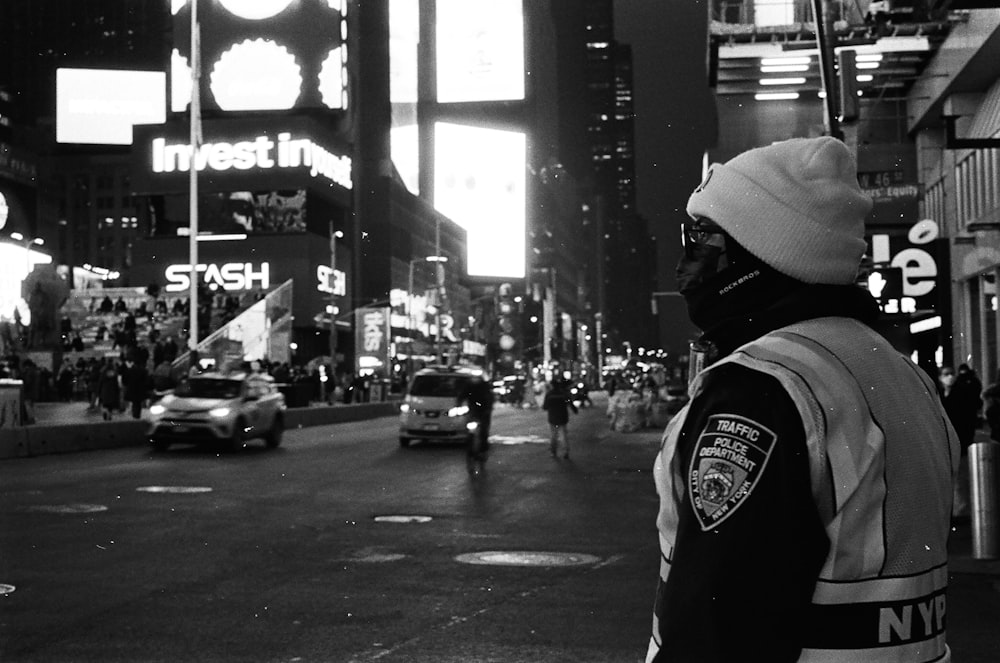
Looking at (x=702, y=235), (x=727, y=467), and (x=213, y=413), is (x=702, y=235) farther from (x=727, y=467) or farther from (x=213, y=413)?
(x=213, y=413)

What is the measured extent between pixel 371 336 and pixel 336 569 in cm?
6621

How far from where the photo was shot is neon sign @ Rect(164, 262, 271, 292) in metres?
Result: 79.3

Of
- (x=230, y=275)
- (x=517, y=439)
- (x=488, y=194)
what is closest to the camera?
(x=517, y=439)

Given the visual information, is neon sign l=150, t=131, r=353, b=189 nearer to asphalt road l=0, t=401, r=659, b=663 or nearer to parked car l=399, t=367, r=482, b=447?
parked car l=399, t=367, r=482, b=447

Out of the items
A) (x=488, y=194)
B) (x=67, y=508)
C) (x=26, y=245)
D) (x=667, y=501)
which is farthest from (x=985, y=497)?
(x=488, y=194)

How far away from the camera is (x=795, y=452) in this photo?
6.48 feet

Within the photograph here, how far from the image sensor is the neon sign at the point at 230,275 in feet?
260

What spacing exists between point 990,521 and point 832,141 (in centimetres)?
980

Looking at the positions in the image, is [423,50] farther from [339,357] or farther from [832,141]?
[832,141]

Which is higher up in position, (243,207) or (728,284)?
(243,207)

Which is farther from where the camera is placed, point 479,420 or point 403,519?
point 479,420

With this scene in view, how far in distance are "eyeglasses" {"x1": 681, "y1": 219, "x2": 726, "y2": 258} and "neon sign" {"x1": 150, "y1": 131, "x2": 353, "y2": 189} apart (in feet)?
260

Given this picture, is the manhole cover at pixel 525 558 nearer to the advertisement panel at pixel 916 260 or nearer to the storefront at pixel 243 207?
the advertisement panel at pixel 916 260

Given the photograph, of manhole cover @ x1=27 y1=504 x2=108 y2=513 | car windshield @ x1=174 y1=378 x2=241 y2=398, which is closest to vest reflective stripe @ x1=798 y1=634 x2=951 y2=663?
manhole cover @ x1=27 y1=504 x2=108 y2=513
